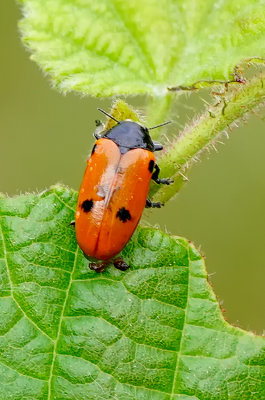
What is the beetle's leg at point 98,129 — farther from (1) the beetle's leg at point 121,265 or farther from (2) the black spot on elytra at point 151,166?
(1) the beetle's leg at point 121,265

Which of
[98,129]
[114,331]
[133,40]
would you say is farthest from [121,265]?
[133,40]

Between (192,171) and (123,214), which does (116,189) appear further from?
(192,171)

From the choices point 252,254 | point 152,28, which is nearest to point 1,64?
point 252,254

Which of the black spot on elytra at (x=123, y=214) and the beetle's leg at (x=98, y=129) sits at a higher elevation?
the beetle's leg at (x=98, y=129)

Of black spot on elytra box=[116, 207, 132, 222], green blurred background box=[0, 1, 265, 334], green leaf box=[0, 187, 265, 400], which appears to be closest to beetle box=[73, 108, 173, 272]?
black spot on elytra box=[116, 207, 132, 222]

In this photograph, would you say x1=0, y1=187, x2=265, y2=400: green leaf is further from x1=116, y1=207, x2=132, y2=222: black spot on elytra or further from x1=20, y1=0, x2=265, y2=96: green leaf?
x1=20, y1=0, x2=265, y2=96: green leaf

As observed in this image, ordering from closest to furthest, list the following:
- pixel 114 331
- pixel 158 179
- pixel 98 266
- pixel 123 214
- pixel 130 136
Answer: pixel 114 331, pixel 98 266, pixel 158 179, pixel 123 214, pixel 130 136

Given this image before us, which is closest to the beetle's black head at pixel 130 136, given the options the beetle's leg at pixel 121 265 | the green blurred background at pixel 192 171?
the beetle's leg at pixel 121 265

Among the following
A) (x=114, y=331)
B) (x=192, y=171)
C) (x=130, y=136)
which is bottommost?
(x=114, y=331)
